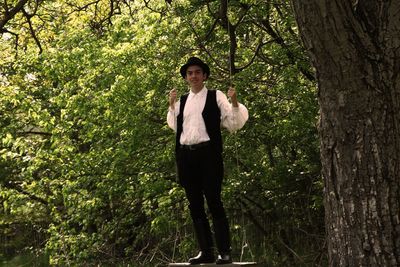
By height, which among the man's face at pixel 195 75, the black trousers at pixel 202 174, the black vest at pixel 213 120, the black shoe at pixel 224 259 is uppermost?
the man's face at pixel 195 75

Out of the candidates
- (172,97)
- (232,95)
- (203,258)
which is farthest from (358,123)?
(203,258)

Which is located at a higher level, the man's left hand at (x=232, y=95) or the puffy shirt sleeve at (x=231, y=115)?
the man's left hand at (x=232, y=95)

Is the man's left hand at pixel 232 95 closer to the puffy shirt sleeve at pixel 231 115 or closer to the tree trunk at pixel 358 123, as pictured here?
the puffy shirt sleeve at pixel 231 115

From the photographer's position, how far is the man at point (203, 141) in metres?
4.53

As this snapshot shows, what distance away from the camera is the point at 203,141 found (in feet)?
14.9

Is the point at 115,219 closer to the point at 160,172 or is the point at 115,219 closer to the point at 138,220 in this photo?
the point at 138,220

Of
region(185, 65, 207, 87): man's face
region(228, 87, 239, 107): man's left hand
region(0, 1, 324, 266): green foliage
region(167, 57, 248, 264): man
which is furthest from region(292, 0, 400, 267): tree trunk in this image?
region(0, 1, 324, 266): green foliage

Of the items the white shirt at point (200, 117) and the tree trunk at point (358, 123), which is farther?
the white shirt at point (200, 117)

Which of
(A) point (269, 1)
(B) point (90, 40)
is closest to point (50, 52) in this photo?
(B) point (90, 40)

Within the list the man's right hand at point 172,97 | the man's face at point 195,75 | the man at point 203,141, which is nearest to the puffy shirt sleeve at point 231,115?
the man at point 203,141

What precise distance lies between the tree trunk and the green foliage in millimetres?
4091

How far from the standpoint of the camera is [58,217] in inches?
414

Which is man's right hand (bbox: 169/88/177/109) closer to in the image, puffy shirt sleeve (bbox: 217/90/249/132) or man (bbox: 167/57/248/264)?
man (bbox: 167/57/248/264)

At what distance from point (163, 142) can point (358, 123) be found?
5.38 metres
